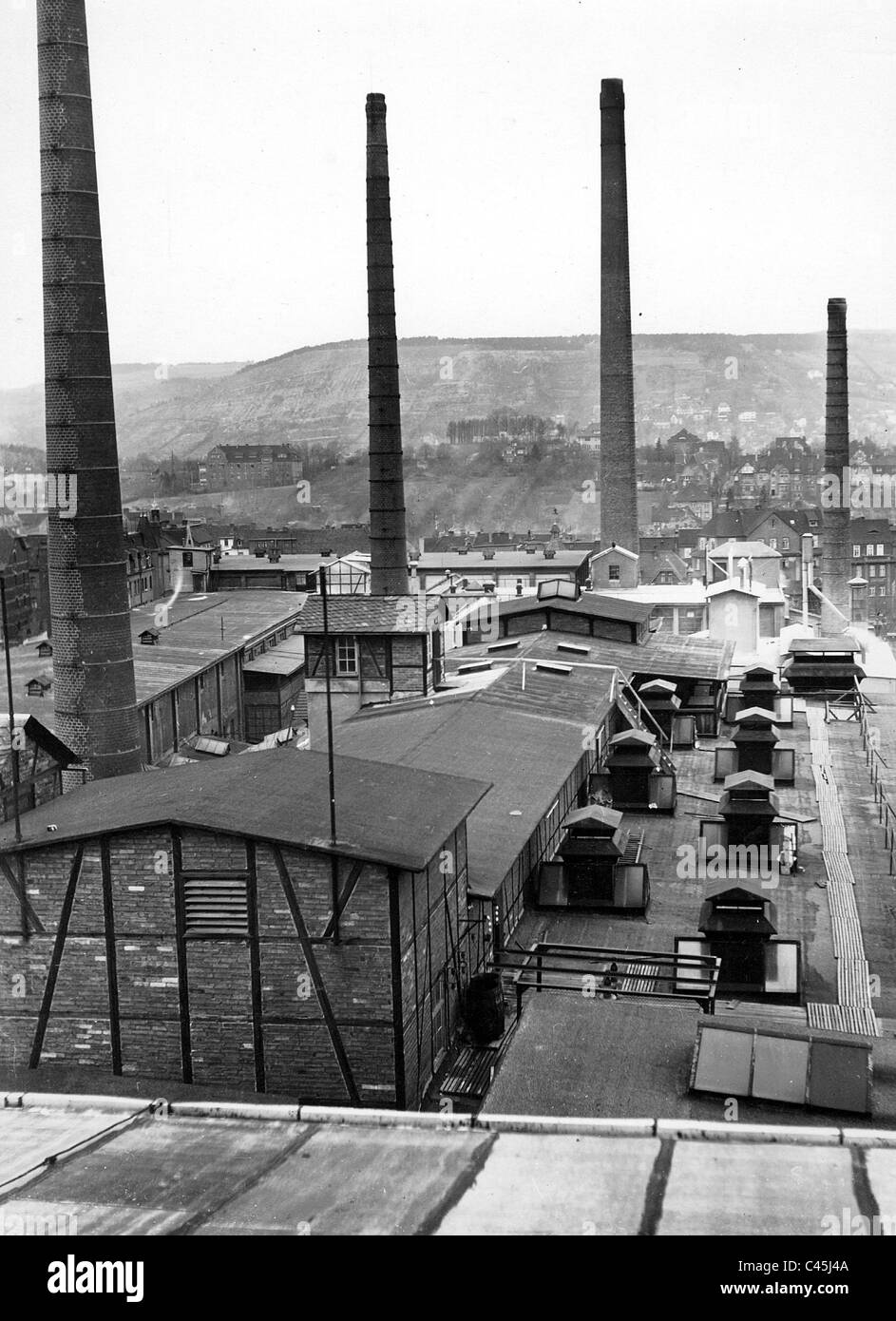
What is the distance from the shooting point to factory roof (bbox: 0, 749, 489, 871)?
15.5 m

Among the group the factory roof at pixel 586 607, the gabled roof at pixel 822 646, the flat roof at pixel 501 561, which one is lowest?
the gabled roof at pixel 822 646

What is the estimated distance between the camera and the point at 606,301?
53594 mm

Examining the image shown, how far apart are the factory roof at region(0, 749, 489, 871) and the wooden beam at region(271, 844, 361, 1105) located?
453 mm

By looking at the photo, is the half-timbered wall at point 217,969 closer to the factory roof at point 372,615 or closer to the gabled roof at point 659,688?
the factory roof at point 372,615

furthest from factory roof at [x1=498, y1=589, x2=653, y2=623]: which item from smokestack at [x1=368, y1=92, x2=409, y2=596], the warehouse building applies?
the warehouse building

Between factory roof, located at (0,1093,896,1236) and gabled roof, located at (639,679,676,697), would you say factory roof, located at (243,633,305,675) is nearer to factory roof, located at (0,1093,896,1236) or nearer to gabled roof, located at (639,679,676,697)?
gabled roof, located at (639,679,676,697)

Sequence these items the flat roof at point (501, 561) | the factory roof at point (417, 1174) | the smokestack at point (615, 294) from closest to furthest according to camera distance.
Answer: the factory roof at point (417, 1174), the smokestack at point (615, 294), the flat roof at point (501, 561)

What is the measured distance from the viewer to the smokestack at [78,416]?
25.7 metres

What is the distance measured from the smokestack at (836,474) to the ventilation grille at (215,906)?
4579 cm

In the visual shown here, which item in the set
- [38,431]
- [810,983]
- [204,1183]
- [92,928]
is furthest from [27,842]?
[38,431]

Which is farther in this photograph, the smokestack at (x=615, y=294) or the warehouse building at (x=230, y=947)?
the smokestack at (x=615, y=294)

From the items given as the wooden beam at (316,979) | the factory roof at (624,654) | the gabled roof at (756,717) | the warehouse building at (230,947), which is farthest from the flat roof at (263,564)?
the wooden beam at (316,979)

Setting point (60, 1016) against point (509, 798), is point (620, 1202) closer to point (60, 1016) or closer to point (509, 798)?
point (60, 1016)

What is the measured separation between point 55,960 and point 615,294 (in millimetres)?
42894
